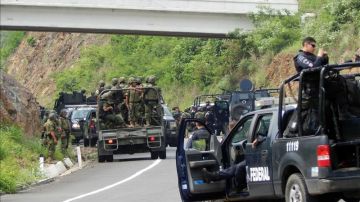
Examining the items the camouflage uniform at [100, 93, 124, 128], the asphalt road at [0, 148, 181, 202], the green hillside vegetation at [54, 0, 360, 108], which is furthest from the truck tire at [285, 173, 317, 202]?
the green hillside vegetation at [54, 0, 360, 108]

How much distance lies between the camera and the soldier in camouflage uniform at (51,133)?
31.8 metres

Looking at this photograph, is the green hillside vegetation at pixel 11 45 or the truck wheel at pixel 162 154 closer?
the truck wheel at pixel 162 154

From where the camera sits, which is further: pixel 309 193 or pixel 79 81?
pixel 79 81

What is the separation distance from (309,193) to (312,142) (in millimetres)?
615

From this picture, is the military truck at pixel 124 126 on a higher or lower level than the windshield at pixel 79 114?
lower

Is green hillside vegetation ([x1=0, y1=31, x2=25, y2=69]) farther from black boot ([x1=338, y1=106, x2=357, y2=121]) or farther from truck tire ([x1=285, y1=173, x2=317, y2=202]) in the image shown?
black boot ([x1=338, y1=106, x2=357, y2=121])

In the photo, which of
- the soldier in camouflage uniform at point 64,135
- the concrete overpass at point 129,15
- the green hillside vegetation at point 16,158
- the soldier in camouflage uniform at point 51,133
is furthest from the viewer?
the concrete overpass at point 129,15

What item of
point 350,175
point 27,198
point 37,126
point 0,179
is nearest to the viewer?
point 350,175

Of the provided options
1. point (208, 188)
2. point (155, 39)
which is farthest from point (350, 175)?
point (155, 39)

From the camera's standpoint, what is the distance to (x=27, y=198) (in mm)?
21719

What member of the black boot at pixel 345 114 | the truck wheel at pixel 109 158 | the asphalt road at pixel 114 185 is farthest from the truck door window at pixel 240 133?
the truck wheel at pixel 109 158

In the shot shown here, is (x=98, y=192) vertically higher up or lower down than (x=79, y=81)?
lower down

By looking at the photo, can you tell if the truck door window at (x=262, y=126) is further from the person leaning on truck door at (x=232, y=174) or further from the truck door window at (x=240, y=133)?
the truck door window at (x=240, y=133)

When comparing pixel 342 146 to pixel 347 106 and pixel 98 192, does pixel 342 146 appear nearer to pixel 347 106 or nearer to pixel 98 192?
pixel 347 106
